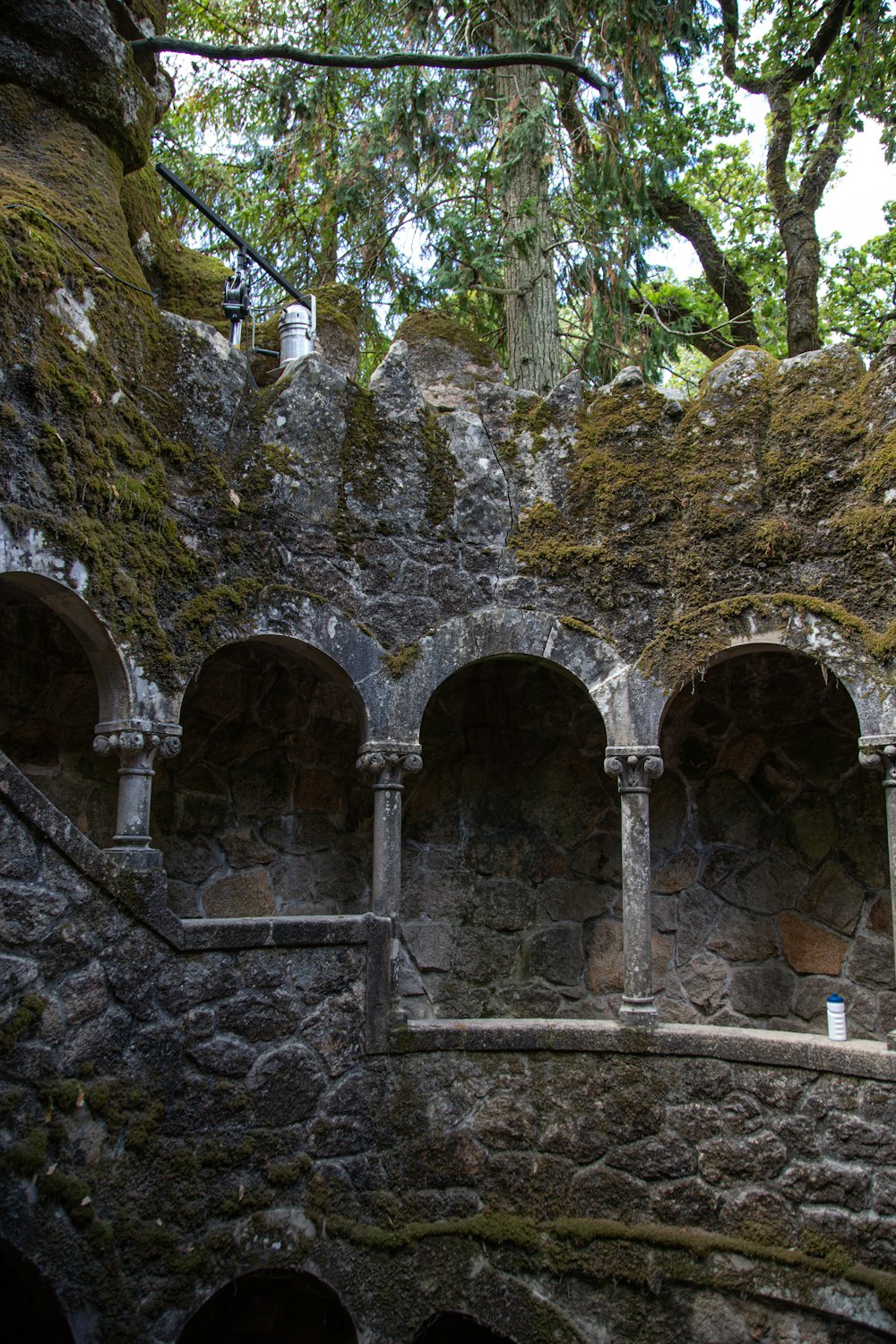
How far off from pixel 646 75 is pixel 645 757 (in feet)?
16.0

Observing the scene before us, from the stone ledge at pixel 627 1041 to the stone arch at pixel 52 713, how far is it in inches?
80.7

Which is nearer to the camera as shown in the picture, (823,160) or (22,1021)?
(22,1021)

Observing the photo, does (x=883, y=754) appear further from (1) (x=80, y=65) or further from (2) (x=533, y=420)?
(1) (x=80, y=65)

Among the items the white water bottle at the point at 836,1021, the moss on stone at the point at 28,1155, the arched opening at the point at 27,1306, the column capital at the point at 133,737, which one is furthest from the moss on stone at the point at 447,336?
the arched opening at the point at 27,1306

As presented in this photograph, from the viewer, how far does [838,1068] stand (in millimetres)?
4367

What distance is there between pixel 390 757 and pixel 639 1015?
1707 millimetres

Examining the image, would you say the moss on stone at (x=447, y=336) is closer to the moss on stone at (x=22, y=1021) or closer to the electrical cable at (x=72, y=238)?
the electrical cable at (x=72, y=238)

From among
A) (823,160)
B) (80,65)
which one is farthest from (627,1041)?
(823,160)

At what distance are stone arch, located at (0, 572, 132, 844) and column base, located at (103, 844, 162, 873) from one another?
100 centimetres

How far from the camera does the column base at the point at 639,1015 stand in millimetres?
4719

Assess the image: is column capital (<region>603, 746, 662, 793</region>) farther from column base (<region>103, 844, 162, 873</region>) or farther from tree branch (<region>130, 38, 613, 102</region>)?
tree branch (<region>130, 38, 613, 102</region>)

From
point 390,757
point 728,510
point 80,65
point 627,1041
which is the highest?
point 80,65

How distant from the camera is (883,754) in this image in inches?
182

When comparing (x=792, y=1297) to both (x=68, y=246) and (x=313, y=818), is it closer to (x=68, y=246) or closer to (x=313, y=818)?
(x=313, y=818)
